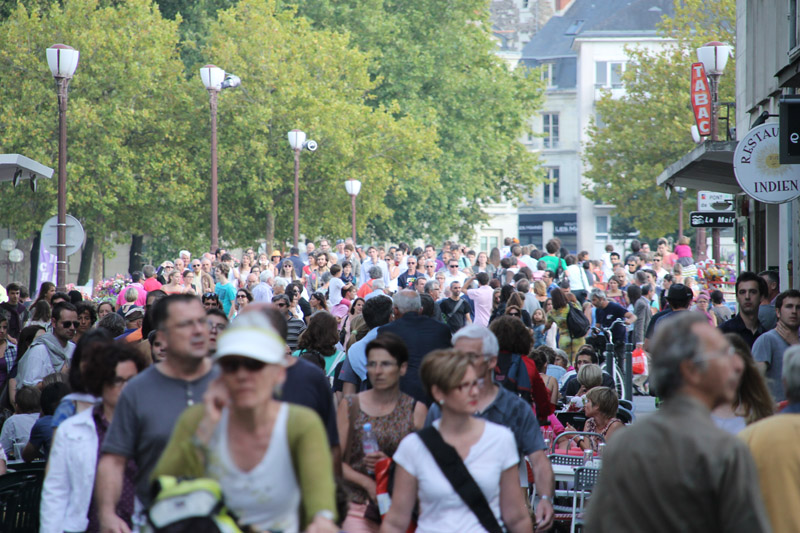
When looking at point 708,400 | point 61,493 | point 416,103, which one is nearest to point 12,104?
point 416,103

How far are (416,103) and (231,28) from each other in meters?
10.3

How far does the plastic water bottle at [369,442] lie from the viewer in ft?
20.7

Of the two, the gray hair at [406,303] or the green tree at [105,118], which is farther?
the green tree at [105,118]

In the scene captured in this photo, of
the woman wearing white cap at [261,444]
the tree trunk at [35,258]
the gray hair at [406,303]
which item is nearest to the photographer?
the woman wearing white cap at [261,444]

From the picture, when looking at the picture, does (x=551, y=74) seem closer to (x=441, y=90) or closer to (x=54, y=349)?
(x=441, y=90)

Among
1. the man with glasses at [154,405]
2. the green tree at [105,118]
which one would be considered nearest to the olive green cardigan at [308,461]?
the man with glasses at [154,405]

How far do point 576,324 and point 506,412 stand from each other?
1035cm

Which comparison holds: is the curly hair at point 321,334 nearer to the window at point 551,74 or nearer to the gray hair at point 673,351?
the gray hair at point 673,351

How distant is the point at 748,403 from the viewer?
522 centimetres

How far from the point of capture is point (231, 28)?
41.4 metres

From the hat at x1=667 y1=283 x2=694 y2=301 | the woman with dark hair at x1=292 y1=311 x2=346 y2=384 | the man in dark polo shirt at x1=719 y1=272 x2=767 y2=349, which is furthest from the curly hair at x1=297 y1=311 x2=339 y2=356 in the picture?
the man in dark polo shirt at x1=719 y1=272 x2=767 y2=349

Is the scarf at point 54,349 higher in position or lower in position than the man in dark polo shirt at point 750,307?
lower

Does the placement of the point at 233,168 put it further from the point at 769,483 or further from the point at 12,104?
the point at 769,483

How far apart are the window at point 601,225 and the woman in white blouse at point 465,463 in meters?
78.3
